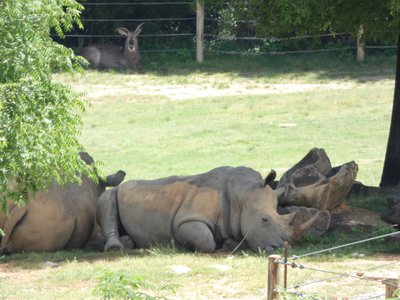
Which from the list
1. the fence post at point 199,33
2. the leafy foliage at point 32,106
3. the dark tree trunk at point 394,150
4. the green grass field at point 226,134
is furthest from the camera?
the fence post at point 199,33

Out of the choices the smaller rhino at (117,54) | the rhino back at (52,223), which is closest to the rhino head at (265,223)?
the rhino back at (52,223)

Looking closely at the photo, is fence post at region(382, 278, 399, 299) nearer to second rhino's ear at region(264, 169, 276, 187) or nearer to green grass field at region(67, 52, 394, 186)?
second rhino's ear at region(264, 169, 276, 187)

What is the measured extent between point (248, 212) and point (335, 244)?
1.13m

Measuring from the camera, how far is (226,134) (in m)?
25.9

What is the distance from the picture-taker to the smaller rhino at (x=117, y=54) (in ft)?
106

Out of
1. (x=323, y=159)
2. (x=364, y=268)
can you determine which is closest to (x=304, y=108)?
(x=323, y=159)

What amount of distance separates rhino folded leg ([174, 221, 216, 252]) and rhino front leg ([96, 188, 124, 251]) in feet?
2.72

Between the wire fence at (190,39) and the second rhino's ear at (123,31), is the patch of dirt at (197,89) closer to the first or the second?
the wire fence at (190,39)

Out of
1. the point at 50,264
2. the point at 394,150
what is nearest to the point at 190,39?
the point at 394,150

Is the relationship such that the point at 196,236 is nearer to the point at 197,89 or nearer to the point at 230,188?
the point at 230,188

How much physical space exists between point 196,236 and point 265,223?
2.76 ft

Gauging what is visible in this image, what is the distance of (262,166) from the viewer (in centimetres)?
2223

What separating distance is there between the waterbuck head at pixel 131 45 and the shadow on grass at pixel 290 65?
1.36 feet

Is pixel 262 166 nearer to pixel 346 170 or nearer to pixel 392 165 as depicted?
pixel 392 165
